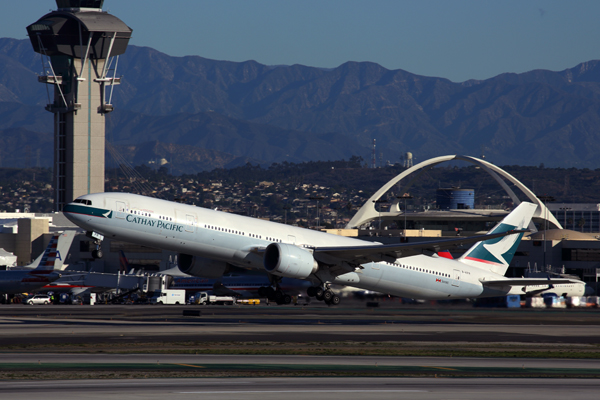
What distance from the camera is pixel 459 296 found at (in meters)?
59.4

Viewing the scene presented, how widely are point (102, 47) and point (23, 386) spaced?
17198 cm

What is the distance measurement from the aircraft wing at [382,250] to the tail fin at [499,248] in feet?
39.7

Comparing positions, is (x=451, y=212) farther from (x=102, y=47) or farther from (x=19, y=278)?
(x=19, y=278)

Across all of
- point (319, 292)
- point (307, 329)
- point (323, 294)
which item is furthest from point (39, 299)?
point (323, 294)

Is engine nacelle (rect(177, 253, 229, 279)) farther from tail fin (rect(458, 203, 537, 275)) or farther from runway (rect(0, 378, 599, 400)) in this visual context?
runway (rect(0, 378, 599, 400))

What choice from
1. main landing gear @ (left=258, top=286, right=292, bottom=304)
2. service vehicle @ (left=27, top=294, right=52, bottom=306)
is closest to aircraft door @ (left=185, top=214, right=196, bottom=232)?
main landing gear @ (left=258, top=286, right=292, bottom=304)

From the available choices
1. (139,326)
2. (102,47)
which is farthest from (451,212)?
(139,326)

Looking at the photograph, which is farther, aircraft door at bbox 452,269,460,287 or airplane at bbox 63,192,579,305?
aircraft door at bbox 452,269,460,287

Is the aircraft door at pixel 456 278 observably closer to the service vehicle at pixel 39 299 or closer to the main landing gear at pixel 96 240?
the main landing gear at pixel 96 240

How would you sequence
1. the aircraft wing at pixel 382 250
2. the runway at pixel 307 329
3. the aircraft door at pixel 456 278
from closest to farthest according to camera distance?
the runway at pixel 307 329 < the aircraft wing at pixel 382 250 < the aircraft door at pixel 456 278

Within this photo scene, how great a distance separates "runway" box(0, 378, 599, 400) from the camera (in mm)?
23203

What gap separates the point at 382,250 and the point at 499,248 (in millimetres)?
18280

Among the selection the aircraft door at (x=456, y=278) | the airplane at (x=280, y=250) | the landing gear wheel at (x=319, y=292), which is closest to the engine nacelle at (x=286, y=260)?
the airplane at (x=280, y=250)

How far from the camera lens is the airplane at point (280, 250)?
145ft
